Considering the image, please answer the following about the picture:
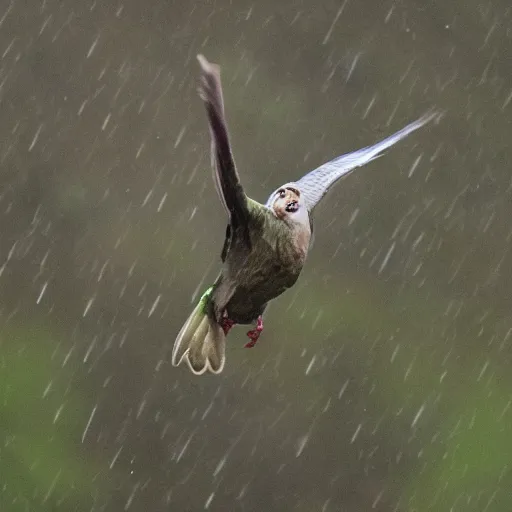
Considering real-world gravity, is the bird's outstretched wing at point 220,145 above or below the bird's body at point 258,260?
above

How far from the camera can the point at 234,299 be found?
4.59ft

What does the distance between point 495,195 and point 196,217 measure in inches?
58.5

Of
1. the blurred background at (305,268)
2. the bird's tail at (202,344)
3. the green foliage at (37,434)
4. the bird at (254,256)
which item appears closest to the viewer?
the bird at (254,256)

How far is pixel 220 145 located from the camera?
0.98m

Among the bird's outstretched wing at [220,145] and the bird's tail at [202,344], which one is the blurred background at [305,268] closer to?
the bird's tail at [202,344]

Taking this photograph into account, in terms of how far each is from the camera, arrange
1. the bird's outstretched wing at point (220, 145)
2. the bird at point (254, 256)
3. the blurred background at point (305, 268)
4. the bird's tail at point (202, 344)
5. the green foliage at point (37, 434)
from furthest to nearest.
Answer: the blurred background at point (305, 268) → the green foliage at point (37, 434) → the bird's tail at point (202, 344) → the bird at point (254, 256) → the bird's outstretched wing at point (220, 145)

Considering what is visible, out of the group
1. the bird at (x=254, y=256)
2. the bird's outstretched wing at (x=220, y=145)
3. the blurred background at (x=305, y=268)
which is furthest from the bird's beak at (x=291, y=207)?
the blurred background at (x=305, y=268)

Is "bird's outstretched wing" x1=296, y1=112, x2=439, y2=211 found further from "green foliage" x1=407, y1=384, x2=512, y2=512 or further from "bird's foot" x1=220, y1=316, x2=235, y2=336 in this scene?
"green foliage" x1=407, y1=384, x2=512, y2=512

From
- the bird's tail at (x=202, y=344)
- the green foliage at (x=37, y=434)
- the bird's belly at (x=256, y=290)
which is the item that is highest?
the bird's belly at (x=256, y=290)

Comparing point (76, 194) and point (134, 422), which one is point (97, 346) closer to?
point (134, 422)

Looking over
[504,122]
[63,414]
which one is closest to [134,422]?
[63,414]

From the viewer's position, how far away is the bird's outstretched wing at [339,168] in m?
1.42

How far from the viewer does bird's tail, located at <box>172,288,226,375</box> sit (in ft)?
4.66

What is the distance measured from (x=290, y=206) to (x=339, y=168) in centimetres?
24
